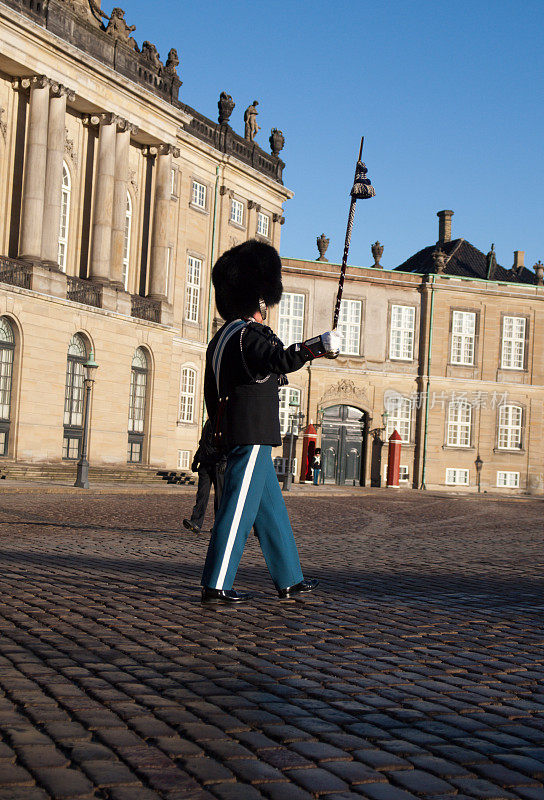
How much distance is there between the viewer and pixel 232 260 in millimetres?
7398

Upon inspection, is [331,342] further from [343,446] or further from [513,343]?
[513,343]

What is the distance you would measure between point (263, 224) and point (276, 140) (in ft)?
12.3

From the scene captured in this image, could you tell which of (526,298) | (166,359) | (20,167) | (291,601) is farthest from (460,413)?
(291,601)

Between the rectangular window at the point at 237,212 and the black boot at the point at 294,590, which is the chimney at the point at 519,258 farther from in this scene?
the black boot at the point at 294,590

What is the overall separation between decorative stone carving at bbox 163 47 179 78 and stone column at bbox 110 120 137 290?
3510mm

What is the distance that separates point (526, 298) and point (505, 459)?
7.33m

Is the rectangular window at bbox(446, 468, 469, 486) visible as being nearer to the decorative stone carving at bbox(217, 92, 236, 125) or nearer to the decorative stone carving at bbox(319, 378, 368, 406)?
the decorative stone carving at bbox(319, 378, 368, 406)

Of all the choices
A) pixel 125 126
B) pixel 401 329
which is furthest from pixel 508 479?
pixel 125 126

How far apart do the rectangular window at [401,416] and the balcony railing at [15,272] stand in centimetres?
2152

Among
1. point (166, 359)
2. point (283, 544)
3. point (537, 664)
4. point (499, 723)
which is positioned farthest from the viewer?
point (166, 359)

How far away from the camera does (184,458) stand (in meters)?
39.7

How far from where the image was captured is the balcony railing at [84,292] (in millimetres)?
31766

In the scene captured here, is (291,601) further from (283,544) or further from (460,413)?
(460,413)

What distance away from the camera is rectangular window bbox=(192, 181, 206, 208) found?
4006 cm
